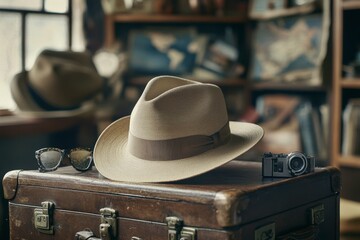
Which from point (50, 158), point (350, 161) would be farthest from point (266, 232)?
point (350, 161)

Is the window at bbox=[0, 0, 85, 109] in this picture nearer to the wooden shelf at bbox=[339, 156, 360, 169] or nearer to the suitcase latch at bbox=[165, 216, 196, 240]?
the wooden shelf at bbox=[339, 156, 360, 169]

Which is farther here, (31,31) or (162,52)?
(162,52)

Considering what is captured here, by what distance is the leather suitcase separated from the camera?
201 centimetres

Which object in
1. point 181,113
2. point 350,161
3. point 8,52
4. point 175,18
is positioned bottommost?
point 350,161

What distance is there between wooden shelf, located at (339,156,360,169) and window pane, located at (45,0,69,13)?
2257 millimetres

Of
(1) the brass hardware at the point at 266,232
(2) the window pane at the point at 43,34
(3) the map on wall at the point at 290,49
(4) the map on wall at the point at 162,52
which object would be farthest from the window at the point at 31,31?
(1) the brass hardware at the point at 266,232

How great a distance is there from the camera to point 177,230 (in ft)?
6.75

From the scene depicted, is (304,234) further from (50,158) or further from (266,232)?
(50,158)

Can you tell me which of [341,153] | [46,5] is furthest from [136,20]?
[341,153]

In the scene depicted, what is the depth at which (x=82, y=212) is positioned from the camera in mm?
2283

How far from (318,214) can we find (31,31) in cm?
343

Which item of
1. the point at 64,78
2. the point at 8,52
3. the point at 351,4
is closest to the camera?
the point at 351,4

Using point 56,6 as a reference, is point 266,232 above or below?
below

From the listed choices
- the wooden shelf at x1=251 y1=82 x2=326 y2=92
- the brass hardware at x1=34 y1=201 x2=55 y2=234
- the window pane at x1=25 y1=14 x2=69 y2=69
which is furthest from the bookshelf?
the brass hardware at x1=34 y1=201 x2=55 y2=234
